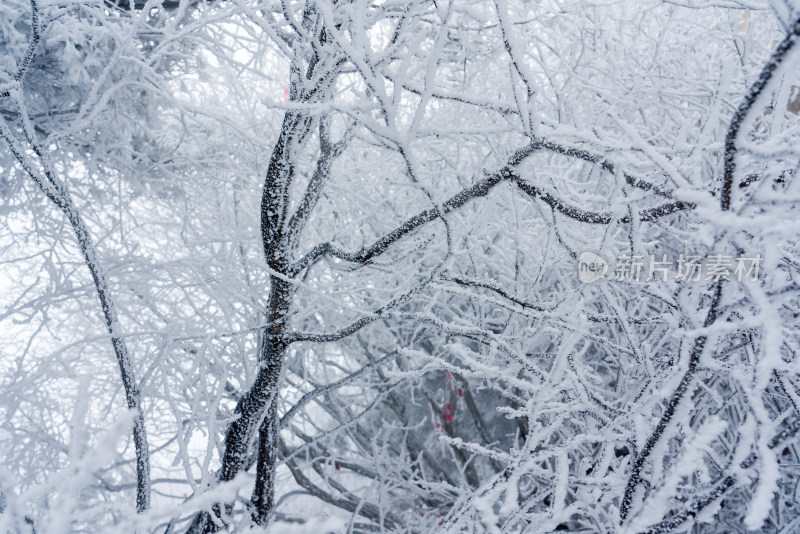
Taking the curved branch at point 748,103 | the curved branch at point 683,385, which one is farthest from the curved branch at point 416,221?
the curved branch at point 683,385

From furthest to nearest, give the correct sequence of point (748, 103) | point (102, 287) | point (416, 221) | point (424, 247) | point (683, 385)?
point (424, 247) < point (102, 287) < point (416, 221) < point (683, 385) < point (748, 103)

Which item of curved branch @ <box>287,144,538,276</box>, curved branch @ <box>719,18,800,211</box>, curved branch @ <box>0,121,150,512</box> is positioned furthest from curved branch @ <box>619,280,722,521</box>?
curved branch @ <box>0,121,150,512</box>

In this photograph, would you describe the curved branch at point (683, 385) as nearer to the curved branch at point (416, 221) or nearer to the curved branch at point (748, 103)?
the curved branch at point (748, 103)

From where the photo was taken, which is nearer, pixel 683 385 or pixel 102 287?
pixel 683 385

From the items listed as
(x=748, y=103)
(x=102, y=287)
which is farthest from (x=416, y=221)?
(x=102, y=287)

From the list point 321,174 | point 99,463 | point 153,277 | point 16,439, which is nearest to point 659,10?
point 321,174

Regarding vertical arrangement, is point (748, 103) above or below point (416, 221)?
below

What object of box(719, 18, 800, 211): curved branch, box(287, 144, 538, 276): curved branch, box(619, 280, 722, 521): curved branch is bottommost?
box(619, 280, 722, 521): curved branch

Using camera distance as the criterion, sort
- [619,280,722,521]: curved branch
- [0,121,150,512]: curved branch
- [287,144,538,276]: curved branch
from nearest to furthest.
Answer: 1. [619,280,722,521]: curved branch
2. [287,144,538,276]: curved branch
3. [0,121,150,512]: curved branch

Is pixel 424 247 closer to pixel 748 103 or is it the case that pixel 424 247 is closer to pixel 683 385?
pixel 683 385

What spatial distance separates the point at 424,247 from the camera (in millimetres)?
4035

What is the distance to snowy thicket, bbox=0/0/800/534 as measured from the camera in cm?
134

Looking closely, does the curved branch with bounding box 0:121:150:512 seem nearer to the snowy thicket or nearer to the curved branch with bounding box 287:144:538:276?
the snowy thicket

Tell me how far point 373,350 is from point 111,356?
10.5 ft
